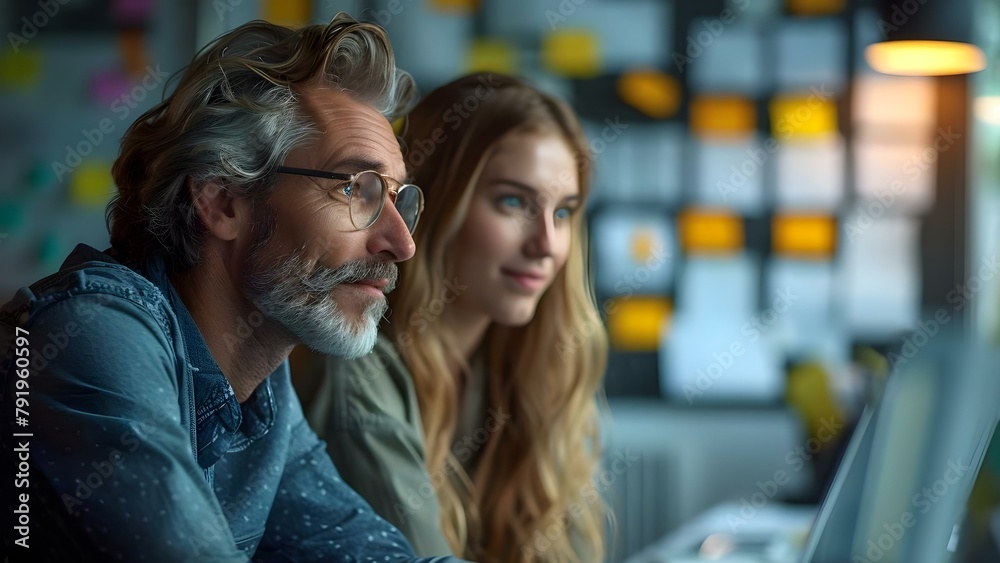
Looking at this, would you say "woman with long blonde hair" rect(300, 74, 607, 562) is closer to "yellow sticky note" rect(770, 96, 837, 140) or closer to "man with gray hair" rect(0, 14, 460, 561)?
"man with gray hair" rect(0, 14, 460, 561)

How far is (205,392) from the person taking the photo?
1.02 meters

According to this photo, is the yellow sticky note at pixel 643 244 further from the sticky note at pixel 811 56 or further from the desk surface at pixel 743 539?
the desk surface at pixel 743 539

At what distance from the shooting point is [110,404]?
84 centimetres

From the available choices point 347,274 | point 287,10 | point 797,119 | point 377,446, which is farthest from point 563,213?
point 797,119

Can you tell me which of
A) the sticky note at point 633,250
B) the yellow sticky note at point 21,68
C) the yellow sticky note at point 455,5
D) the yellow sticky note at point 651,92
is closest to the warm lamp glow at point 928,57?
the yellow sticky note at point 651,92

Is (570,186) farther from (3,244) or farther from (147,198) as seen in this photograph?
(3,244)

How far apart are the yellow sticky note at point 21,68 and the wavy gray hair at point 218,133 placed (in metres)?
2.01

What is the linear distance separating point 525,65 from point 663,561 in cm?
200

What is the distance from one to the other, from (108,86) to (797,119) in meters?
2.26

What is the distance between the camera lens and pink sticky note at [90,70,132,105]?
2.92 meters

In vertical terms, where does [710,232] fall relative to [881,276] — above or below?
above

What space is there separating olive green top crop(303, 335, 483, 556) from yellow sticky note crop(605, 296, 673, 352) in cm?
236

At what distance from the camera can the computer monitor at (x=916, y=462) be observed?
96 centimetres

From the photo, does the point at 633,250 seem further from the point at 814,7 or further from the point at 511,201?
the point at 511,201
